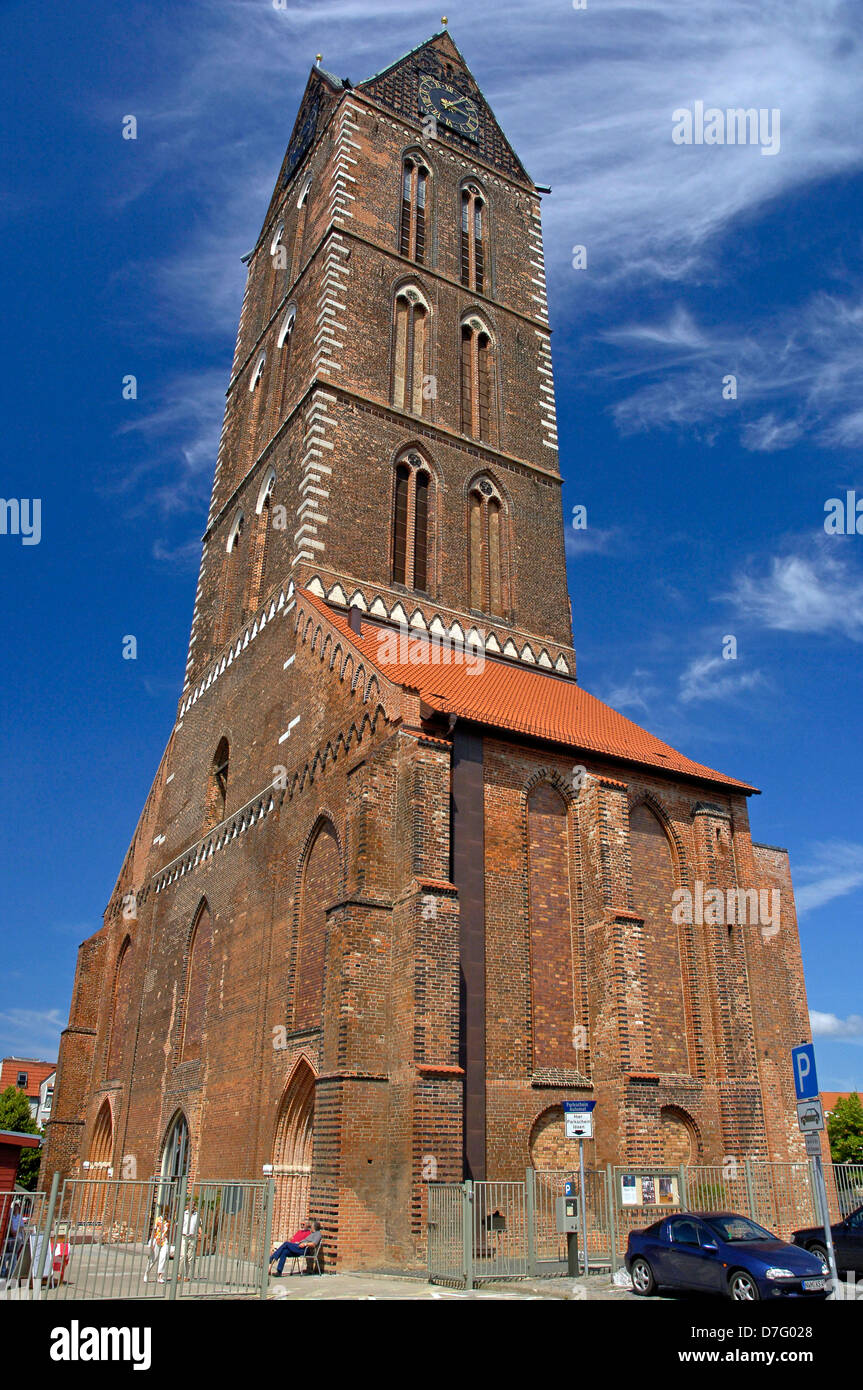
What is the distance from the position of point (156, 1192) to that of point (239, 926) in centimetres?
606

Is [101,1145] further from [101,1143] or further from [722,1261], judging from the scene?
[722,1261]

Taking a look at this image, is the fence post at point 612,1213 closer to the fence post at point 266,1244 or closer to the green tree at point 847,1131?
the fence post at point 266,1244

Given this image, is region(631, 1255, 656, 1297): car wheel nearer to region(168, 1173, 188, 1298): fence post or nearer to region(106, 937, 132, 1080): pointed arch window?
region(168, 1173, 188, 1298): fence post

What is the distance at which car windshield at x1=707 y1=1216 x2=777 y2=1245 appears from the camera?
11.6 metres

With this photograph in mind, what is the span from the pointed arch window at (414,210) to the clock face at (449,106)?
268 centimetres

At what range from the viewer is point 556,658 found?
86.6 ft

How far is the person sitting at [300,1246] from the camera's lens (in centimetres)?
1391

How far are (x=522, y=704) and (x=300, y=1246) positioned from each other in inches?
425

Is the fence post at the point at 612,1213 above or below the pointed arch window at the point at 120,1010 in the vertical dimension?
below

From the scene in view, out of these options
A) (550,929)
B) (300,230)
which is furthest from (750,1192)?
(300,230)

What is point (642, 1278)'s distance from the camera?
12.1m

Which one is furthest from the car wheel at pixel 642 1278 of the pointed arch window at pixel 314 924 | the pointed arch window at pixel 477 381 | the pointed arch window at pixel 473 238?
the pointed arch window at pixel 473 238

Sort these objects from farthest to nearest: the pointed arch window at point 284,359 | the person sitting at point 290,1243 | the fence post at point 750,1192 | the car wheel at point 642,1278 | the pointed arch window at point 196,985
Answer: the pointed arch window at point 284,359 < the pointed arch window at point 196,985 < the fence post at point 750,1192 < the person sitting at point 290,1243 < the car wheel at point 642,1278
